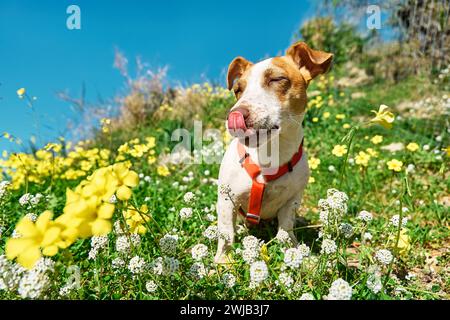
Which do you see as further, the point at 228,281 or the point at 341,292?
the point at 228,281

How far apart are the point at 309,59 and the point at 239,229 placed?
1272 millimetres

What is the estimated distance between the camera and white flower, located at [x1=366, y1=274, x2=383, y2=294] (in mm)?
1423

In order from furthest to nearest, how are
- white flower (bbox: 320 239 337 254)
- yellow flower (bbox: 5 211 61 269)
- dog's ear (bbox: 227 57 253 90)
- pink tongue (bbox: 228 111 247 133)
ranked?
dog's ear (bbox: 227 57 253 90)
pink tongue (bbox: 228 111 247 133)
white flower (bbox: 320 239 337 254)
yellow flower (bbox: 5 211 61 269)

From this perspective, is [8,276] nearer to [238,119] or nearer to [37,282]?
[37,282]

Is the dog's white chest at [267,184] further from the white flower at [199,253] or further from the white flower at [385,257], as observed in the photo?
the white flower at [385,257]

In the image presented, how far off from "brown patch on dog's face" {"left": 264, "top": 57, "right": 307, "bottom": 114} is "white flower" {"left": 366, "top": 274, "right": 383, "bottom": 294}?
1.16 metres

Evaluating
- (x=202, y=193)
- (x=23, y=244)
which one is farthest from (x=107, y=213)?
(x=202, y=193)

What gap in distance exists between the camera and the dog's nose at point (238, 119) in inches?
80.0

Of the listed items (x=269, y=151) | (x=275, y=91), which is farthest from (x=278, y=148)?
(x=275, y=91)

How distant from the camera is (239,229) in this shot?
2160mm

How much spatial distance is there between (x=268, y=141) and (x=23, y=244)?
158 cm

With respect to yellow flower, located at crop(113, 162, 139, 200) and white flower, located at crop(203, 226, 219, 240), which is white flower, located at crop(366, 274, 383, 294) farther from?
→ yellow flower, located at crop(113, 162, 139, 200)

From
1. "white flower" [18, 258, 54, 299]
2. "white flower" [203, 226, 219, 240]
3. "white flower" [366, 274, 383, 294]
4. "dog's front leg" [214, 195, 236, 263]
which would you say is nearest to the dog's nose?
"dog's front leg" [214, 195, 236, 263]
